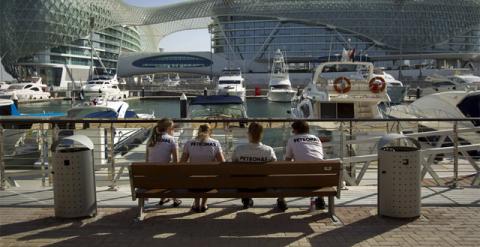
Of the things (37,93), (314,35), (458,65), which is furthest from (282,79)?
(458,65)

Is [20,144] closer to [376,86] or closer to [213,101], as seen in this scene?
[213,101]

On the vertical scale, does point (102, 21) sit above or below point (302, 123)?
above

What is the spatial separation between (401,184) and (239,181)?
2000 millimetres

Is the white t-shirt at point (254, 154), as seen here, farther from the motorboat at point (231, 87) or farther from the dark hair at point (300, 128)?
the motorboat at point (231, 87)

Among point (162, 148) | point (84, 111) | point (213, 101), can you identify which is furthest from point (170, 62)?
point (162, 148)

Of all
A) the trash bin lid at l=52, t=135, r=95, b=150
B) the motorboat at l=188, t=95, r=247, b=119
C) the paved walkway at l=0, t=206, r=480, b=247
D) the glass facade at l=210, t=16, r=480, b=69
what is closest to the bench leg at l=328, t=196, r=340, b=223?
the paved walkway at l=0, t=206, r=480, b=247

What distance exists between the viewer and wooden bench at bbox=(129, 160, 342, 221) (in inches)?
230

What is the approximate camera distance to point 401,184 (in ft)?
20.1

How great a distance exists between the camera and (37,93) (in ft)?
224

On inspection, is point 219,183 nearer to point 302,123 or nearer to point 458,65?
point 302,123

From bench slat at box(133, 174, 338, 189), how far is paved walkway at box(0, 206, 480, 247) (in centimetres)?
47

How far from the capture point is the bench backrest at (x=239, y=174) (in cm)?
584

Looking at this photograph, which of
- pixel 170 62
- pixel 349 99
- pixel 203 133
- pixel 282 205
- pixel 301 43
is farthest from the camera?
pixel 170 62

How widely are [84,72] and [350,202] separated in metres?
122
